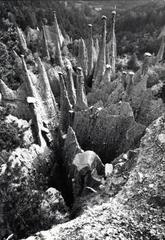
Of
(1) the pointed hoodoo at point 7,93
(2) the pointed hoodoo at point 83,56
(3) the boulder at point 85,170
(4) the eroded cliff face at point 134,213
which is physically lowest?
(3) the boulder at point 85,170

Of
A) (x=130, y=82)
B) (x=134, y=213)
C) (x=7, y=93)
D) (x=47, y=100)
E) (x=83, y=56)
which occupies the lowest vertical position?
(x=134, y=213)

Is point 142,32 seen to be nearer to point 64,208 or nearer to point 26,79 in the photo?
point 26,79

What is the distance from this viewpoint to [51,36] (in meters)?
25.8

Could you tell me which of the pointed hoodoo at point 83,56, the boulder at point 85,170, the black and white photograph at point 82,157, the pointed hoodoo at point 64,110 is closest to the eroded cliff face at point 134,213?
the black and white photograph at point 82,157

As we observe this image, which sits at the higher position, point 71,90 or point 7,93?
point 7,93

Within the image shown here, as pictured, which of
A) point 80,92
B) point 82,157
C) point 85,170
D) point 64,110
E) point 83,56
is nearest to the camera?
point 85,170

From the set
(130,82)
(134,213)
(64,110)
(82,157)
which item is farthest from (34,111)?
(134,213)

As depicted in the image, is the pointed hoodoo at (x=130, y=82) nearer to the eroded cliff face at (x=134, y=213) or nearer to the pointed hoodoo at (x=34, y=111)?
the pointed hoodoo at (x=34, y=111)

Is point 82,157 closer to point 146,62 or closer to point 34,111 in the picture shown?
point 34,111

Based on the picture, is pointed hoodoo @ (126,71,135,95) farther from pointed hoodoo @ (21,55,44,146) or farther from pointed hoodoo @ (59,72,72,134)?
pointed hoodoo @ (21,55,44,146)

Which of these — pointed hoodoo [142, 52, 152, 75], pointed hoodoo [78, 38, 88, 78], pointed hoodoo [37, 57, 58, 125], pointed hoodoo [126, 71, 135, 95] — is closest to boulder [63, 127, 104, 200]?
pointed hoodoo [37, 57, 58, 125]

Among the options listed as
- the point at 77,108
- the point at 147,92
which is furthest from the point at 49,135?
the point at 147,92

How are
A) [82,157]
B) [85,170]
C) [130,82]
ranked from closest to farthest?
[85,170] < [82,157] < [130,82]

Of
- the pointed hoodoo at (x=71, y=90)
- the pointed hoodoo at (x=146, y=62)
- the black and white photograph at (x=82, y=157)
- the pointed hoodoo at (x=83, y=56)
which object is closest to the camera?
the black and white photograph at (x=82, y=157)
